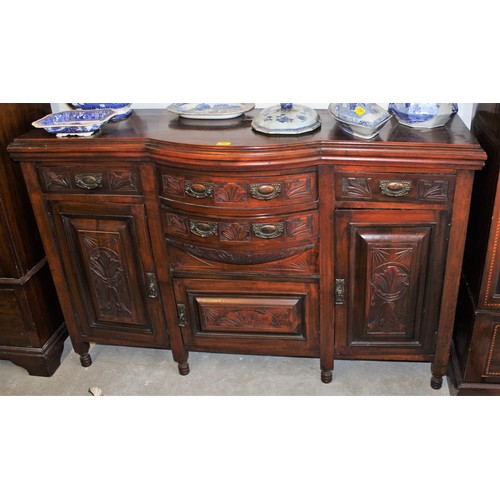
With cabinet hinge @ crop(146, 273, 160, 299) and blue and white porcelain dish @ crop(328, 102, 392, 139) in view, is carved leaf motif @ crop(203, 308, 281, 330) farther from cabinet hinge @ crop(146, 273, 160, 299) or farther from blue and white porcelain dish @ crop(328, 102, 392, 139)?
blue and white porcelain dish @ crop(328, 102, 392, 139)

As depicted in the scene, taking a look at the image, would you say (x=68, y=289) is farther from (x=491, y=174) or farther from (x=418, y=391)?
(x=491, y=174)

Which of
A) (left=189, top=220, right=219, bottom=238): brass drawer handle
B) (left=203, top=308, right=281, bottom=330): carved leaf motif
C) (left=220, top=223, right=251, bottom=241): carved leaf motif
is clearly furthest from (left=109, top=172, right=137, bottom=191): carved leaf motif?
(left=203, top=308, right=281, bottom=330): carved leaf motif

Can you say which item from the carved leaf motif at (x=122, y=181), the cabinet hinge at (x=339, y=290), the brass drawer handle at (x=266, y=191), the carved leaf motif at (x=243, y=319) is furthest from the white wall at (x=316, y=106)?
the carved leaf motif at (x=243, y=319)

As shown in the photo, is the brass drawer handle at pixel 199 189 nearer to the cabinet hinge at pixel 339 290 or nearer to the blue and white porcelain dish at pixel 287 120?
the blue and white porcelain dish at pixel 287 120

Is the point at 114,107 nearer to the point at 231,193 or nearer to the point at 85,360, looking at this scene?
the point at 231,193

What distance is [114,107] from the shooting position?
2252 mm

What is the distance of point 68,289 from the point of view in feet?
7.81

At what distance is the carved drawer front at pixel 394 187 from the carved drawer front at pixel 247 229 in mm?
157

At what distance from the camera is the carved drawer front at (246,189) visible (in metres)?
1.92

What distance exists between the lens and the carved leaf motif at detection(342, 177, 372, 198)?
6.31 ft

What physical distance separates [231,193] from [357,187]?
434mm

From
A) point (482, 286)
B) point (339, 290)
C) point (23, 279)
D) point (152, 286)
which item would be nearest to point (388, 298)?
point (339, 290)

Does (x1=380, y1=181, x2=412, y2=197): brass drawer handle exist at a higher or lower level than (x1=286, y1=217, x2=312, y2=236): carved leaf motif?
higher

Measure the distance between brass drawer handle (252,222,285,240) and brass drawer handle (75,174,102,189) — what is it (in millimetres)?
600
